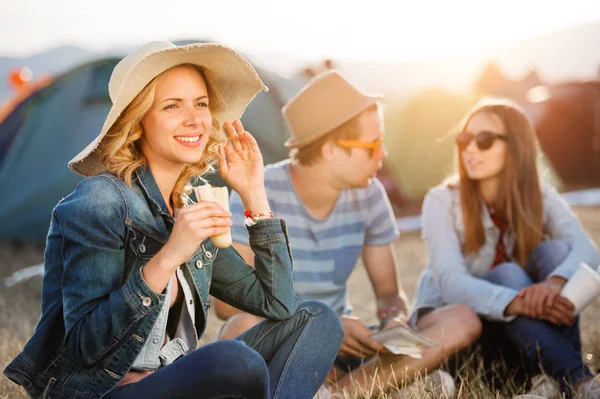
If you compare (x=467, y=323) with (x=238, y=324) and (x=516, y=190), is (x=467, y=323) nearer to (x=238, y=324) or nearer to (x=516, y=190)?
(x=516, y=190)

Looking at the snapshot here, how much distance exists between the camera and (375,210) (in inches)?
132

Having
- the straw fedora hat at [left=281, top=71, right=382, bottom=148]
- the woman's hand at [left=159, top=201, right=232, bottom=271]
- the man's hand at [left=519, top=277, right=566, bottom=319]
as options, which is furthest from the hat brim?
the woman's hand at [left=159, top=201, right=232, bottom=271]

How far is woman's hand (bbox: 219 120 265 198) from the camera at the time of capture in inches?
92.7

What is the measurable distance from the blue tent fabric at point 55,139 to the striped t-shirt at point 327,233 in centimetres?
279

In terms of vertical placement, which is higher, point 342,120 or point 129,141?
point 129,141

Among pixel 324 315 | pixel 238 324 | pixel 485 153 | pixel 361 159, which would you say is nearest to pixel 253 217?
pixel 324 315

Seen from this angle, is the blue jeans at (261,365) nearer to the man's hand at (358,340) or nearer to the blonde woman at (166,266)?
the blonde woman at (166,266)

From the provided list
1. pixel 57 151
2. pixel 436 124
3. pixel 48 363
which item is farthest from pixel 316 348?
pixel 436 124

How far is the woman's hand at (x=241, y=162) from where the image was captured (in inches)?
92.7

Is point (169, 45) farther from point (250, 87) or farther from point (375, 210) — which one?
point (375, 210)

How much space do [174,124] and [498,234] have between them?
1.77 m

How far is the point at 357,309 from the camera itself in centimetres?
473

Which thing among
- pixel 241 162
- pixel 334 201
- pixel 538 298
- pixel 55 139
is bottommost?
pixel 55 139

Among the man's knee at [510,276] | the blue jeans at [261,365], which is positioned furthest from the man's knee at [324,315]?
the man's knee at [510,276]
